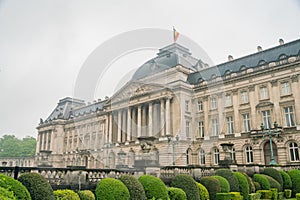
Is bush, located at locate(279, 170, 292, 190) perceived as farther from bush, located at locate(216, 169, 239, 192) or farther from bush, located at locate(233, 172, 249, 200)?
bush, located at locate(216, 169, 239, 192)

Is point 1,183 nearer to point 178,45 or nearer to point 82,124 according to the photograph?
point 178,45

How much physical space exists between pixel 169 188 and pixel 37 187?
22.6 feet

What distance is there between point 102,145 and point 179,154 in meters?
20.1

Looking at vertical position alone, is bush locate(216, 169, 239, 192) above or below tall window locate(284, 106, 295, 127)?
below

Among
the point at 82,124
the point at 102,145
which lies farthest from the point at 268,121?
the point at 82,124

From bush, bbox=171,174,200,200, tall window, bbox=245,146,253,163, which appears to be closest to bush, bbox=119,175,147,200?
bush, bbox=171,174,200,200

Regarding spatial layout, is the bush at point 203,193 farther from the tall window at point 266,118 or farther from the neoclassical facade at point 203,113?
the tall window at point 266,118

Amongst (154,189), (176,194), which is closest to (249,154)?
(176,194)

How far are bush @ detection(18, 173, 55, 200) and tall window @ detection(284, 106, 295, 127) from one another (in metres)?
30.6

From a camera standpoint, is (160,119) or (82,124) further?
(82,124)

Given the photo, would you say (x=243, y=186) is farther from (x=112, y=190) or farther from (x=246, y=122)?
(x=246, y=122)

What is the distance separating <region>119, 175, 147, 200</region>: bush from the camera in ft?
39.1

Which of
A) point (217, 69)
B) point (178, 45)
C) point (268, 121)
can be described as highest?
point (178, 45)

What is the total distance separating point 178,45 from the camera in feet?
163
